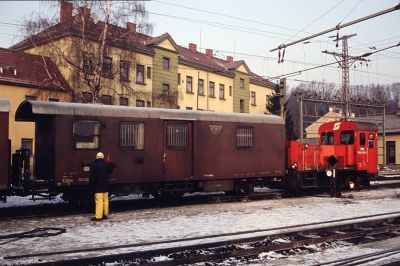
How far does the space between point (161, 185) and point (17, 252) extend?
6783mm

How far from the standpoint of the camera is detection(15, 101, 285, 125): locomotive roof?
1217cm

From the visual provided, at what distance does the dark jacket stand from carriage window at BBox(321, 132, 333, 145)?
44.6ft

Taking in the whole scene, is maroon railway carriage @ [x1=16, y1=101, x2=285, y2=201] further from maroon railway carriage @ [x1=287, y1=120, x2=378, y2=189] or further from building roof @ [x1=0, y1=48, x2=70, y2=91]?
building roof @ [x1=0, y1=48, x2=70, y2=91]

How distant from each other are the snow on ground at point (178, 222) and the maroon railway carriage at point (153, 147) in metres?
1.03

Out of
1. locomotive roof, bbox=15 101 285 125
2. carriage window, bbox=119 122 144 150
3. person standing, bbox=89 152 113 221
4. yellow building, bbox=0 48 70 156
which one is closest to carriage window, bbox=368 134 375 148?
locomotive roof, bbox=15 101 285 125

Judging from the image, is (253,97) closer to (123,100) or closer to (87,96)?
(123,100)

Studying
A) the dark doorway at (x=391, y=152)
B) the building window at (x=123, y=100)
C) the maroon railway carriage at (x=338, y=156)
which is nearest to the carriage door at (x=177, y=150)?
the maroon railway carriage at (x=338, y=156)

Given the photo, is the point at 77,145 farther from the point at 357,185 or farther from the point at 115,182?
the point at 357,185

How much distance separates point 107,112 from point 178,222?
4388 millimetres

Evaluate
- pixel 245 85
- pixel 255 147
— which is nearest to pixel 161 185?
pixel 255 147

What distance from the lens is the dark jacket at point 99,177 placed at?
11.5 m

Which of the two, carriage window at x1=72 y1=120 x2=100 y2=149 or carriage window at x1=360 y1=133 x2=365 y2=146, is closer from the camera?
carriage window at x1=72 y1=120 x2=100 y2=149

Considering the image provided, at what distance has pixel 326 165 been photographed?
19266 millimetres

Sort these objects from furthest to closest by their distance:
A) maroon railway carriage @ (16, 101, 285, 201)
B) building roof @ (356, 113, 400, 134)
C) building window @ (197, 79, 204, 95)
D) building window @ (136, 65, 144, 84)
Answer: building roof @ (356, 113, 400, 134) → building window @ (197, 79, 204, 95) → building window @ (136, 65, 144, 84) → maroon railway carriage @ (16, 101, 285, 201)
